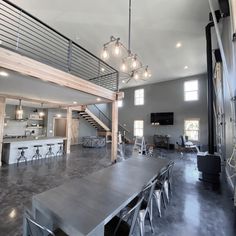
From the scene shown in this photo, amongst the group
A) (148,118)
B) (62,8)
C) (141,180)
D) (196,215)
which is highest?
(62,8)

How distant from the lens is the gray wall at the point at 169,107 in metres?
8.79

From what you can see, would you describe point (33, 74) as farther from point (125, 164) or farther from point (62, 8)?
point (125, 164)

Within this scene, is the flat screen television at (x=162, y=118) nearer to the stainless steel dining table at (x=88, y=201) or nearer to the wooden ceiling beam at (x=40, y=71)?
the wooden ceiling beam at (x=40, y=71)

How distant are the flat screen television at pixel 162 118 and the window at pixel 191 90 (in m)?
1.48

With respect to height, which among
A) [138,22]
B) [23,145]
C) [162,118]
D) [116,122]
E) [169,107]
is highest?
[138,22]

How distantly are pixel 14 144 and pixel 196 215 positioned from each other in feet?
20.6

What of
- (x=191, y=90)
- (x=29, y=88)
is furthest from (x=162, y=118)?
(x=29, y=88)

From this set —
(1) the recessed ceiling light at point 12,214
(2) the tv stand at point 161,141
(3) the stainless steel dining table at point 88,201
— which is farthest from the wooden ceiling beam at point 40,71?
(2) the tv stand at point 161,141

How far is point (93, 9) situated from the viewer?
3.95 m

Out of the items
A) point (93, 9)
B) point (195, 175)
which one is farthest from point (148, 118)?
point (93, 9)

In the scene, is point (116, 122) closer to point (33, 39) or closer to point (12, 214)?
point (12, 214)

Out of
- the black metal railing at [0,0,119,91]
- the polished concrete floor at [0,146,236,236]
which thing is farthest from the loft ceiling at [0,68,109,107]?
the polished concrete floor at [0,146,236,236]

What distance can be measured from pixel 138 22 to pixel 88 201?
16.2ft

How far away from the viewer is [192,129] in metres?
9.09
